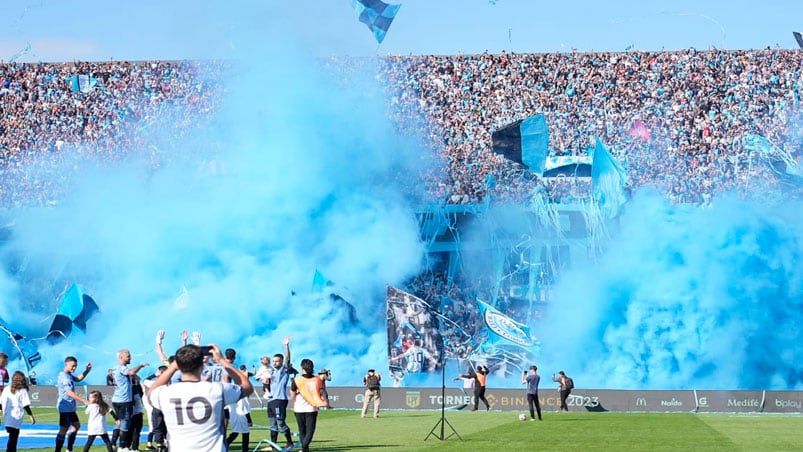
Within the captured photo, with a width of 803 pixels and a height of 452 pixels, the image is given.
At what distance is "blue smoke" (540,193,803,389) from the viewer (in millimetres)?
41031

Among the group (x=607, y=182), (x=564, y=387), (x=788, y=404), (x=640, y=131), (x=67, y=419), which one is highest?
(x=640, y=131)

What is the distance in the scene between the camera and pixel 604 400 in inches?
1436

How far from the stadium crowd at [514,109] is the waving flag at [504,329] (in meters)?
4.78

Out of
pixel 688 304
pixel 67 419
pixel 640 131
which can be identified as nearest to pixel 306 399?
pixel 67 419

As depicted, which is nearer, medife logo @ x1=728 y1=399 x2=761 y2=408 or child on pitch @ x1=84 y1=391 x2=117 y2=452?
child on pitch @ x1=84 y1=391 x2=117 y2=452

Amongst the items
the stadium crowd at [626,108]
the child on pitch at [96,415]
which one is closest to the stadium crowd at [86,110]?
the stadium crowd at [626,108]

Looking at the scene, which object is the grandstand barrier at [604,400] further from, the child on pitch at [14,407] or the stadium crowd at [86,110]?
the child on pitch at [14,407]

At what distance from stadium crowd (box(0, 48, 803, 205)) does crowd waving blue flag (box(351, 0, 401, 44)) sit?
127 cm

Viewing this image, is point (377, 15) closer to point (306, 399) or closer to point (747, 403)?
point (747, 403)

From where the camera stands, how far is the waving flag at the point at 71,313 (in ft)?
143

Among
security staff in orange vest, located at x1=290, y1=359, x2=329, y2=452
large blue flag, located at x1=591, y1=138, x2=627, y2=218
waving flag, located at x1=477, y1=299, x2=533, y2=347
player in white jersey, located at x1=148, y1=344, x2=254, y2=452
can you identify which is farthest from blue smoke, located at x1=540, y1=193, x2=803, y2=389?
player in white jersey, located at x1=148, y1=344, x2=254, y2=452

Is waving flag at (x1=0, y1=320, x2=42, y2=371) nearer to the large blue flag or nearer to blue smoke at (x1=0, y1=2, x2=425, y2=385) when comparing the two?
blue smoke at (x1=0, y1=2, x2=425, y2=385)

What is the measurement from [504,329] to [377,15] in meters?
15.5

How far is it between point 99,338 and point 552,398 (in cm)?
1785
